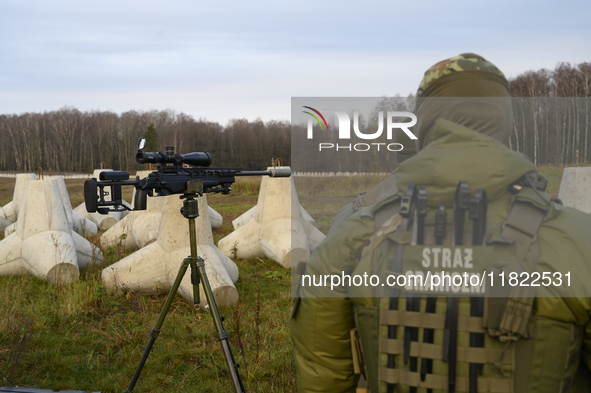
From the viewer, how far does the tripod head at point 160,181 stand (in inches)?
117

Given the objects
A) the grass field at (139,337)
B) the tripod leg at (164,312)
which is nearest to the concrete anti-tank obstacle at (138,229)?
the grass field at (139,337)

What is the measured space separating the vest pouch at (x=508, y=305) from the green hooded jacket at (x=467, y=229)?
6 cm

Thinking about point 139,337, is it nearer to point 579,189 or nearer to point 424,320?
point 424,320

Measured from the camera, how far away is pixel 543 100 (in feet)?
13.8

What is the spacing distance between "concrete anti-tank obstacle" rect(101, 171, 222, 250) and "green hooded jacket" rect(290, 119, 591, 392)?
807 centimetres

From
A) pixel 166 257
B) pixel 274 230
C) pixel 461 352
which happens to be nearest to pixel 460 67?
pixel 461 352

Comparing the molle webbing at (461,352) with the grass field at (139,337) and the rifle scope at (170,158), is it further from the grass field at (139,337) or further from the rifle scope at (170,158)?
the rifle scope at (170,158)

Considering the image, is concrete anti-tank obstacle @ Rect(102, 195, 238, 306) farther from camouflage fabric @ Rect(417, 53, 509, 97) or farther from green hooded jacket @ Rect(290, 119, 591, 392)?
camouflage fabric @ Rect(417, 53, 509, 97)

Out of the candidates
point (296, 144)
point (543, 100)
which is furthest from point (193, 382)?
point (543, 100)

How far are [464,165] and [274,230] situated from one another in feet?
24.2

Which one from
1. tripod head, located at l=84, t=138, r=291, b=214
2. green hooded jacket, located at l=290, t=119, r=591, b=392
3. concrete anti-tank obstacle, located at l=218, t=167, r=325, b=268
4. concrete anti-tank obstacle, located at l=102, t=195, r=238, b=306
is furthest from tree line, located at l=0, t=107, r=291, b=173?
green hooded jacket, located at l=290, t=119, r=591, b=392

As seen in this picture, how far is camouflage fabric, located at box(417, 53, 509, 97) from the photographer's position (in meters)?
1.62

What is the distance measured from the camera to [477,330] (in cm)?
147

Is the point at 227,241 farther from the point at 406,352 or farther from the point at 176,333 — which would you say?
the point at 406,352
